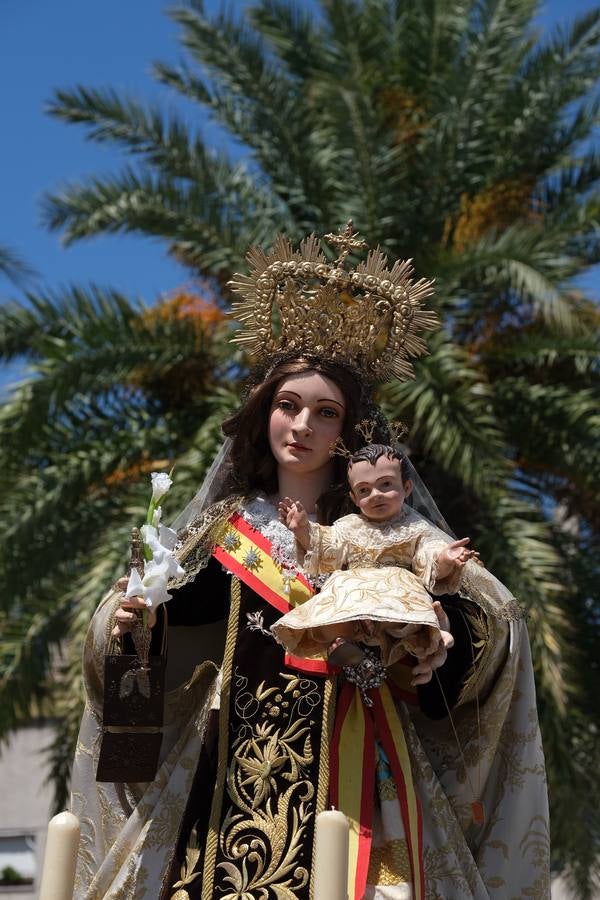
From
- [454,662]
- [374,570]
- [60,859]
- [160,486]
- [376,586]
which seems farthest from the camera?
[454,662]

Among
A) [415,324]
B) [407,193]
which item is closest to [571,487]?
[407,193]

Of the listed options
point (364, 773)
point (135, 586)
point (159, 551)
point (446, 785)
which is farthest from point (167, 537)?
point (446, 785)

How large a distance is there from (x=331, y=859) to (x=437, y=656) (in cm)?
64

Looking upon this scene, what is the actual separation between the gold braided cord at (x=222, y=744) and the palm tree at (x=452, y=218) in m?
4.22

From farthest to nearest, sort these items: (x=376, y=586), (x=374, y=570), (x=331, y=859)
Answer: (x=374, y=570), (x=376, y=586), (x=331, y=859)

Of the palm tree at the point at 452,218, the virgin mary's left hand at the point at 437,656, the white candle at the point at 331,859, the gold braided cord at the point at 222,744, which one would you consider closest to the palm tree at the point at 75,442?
the palm tree at the point at 452,218

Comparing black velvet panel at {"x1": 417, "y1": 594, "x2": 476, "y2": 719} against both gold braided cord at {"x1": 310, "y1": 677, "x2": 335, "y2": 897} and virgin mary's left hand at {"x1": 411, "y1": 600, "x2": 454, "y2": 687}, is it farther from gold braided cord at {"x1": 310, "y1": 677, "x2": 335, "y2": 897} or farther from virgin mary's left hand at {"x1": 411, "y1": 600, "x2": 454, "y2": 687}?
gold braided cord at {"x1": 310, "y1": 677, "x2": 335, "y2": 897}

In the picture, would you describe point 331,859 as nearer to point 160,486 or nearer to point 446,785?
point 446,785

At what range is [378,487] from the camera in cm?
389

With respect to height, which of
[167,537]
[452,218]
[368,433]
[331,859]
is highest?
[452,218]

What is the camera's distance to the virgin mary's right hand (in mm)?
3895

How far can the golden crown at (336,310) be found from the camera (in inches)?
177

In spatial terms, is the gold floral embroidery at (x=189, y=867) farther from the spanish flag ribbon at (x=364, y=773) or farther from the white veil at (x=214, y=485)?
the white veil at (x=214, y=485)

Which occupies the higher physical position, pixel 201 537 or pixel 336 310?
pixel 336 310
